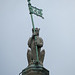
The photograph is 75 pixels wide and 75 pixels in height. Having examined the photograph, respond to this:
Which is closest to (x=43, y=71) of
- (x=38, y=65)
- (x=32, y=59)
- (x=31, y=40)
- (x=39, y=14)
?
(x=38, y=65)

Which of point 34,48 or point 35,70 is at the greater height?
point 34,48

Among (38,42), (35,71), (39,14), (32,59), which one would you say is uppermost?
(39,14)

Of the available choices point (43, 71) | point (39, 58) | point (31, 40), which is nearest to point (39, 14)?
point (31, 40)

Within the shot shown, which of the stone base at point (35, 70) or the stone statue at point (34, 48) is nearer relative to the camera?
the stone base at point (35, 70)

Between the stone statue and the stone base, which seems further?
the stone statue

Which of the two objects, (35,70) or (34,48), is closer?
(35,70)

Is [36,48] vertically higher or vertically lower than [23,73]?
higher

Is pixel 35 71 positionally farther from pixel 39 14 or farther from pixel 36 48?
pixel 39 14

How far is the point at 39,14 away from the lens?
18.9 metres

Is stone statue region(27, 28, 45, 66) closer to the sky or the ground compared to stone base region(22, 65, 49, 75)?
closer to the sky

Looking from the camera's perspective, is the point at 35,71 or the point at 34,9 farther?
the point at 34,9

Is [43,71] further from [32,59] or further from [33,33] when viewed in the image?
[33,33]

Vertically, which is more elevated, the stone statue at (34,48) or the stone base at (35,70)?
the stone statue at (34,48)

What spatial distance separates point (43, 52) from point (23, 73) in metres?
2.77
